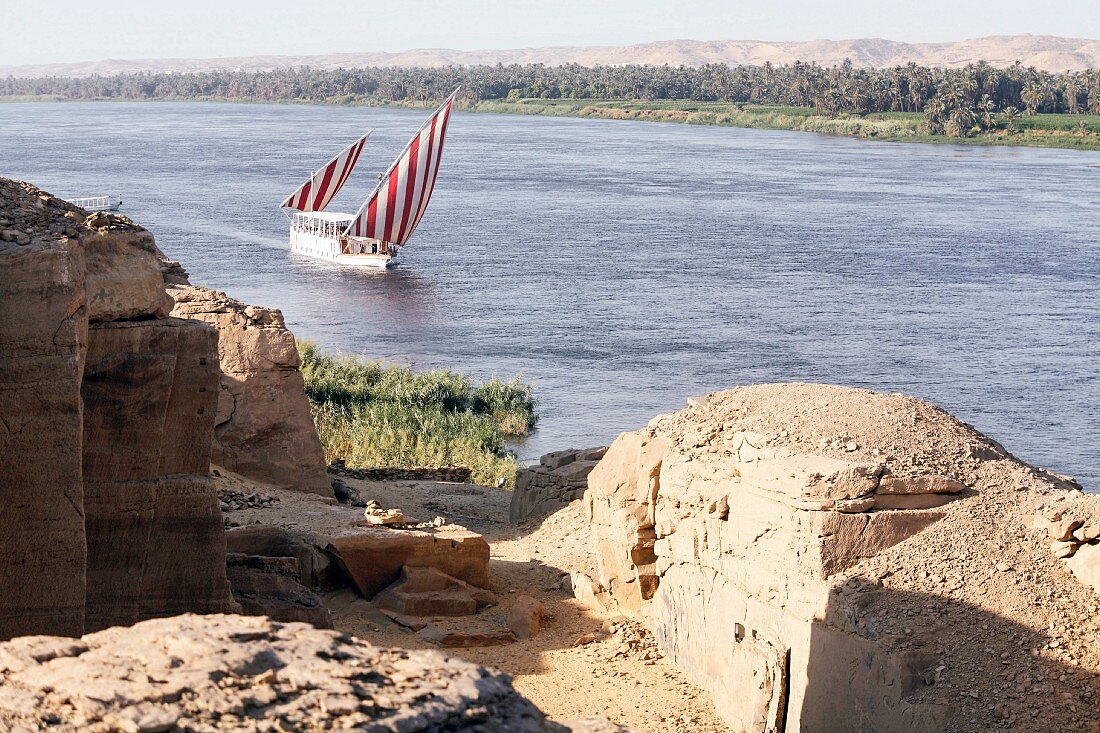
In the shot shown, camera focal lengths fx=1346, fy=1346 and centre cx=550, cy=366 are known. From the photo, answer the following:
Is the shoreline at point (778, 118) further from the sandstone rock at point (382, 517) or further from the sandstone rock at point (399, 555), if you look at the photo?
the sandstone rock at point (399, 555)

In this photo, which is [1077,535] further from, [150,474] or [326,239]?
[326,239]

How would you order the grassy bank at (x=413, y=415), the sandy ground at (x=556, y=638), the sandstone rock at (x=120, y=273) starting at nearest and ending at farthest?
the sandstone rock at (x=120, y=273) → the sandy ground at (x=556, y=638) → the grassy bank at (x=413, y=415)

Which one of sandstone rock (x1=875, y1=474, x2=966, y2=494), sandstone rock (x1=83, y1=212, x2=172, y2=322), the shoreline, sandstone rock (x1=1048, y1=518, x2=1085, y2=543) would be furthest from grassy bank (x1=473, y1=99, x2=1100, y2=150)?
sandstone rock (x1=83, y1=212, x2=172, y2=322)

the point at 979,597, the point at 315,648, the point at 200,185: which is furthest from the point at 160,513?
the point at 200,185

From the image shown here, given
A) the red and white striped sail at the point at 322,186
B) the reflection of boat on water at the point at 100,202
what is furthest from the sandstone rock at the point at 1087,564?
the red and white striped sail at the point at 322,186

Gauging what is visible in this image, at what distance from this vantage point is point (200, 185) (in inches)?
2026

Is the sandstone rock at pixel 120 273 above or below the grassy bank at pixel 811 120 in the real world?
below

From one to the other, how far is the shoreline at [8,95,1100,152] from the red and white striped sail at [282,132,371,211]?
39.4 m

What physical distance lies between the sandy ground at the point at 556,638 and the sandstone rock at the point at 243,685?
296 cm

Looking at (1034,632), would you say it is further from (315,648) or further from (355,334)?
(355,334)

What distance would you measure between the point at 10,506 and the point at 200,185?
154 feet

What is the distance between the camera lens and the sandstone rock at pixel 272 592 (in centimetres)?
822

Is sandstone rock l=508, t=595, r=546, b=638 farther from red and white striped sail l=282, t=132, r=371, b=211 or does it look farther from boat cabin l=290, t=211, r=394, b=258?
red and white striped sail l=282, t=132, r=371, b=211

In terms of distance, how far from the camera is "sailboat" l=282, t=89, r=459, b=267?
40156 mm
